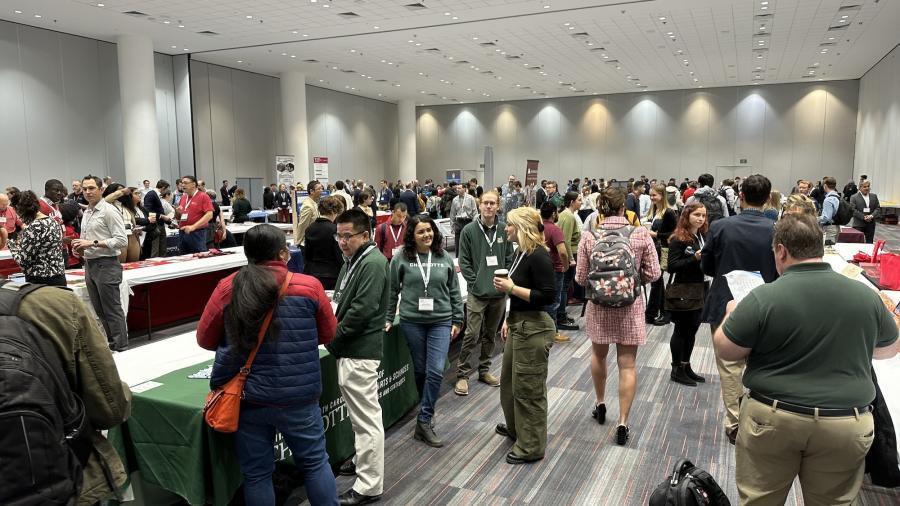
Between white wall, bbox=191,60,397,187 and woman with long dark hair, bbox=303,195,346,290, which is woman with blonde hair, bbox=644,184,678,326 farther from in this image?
white wall, bbox=191,60,397,187

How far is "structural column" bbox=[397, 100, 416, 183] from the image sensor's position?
Result: 91.8 feet


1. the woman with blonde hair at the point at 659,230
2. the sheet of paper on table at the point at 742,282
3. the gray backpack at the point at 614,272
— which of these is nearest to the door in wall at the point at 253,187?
the woman with blonde hair at the point at 659,230

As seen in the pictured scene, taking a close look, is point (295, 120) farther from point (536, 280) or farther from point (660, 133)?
point (536, 280)

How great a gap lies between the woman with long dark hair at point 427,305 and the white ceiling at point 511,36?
32.1 feet

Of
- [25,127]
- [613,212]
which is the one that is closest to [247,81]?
[25,127]

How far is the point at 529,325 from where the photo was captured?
318 cm

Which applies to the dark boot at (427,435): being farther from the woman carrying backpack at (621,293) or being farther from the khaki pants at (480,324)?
the woman carrying backpack at (621,293)

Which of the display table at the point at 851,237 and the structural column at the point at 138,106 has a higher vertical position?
the structural column at the point at 138,106

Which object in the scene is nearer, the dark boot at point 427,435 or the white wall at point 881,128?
the dark boot at point 427,435

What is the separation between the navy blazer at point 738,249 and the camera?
3.23 meters

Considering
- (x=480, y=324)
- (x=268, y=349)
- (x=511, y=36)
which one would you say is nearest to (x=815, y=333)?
(x=268, y=349)

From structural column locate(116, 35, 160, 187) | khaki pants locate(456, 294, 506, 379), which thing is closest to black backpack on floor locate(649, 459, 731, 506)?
khaki pants locate(456, 294, 506, 379)

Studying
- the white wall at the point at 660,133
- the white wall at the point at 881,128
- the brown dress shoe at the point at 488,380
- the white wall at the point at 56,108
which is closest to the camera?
the brown dress shoe at the point at 488,380

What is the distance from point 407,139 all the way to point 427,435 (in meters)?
25.3
